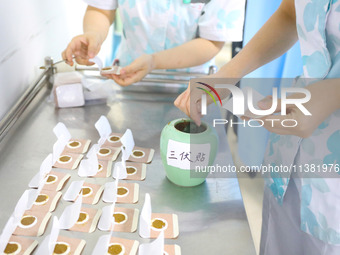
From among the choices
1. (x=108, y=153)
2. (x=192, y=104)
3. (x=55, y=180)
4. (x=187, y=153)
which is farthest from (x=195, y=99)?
(x=55, y=180)

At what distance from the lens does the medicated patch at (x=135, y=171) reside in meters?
0.82

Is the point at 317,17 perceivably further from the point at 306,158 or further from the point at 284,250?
the point at 284,250

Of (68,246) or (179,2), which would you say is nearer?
(68,246)

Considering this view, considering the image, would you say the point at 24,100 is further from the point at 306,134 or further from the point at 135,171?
the point at 306,134

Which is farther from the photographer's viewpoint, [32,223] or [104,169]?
[104,169]

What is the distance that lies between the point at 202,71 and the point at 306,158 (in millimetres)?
591

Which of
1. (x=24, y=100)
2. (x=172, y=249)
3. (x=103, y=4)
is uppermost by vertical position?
(x=103, y=4)

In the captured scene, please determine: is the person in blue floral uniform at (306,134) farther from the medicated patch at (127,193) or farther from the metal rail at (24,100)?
the metal rail at (24,100)

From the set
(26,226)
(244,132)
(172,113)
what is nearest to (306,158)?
(172,113)

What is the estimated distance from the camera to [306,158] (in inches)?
30.1

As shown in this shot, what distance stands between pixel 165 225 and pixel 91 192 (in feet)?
0.60

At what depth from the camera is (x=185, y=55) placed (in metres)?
1.12

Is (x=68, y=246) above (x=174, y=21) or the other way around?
the other way around

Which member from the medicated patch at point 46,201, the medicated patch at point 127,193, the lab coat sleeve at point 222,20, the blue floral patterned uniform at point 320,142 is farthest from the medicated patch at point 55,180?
the lab coat sleeve at point 222,20
